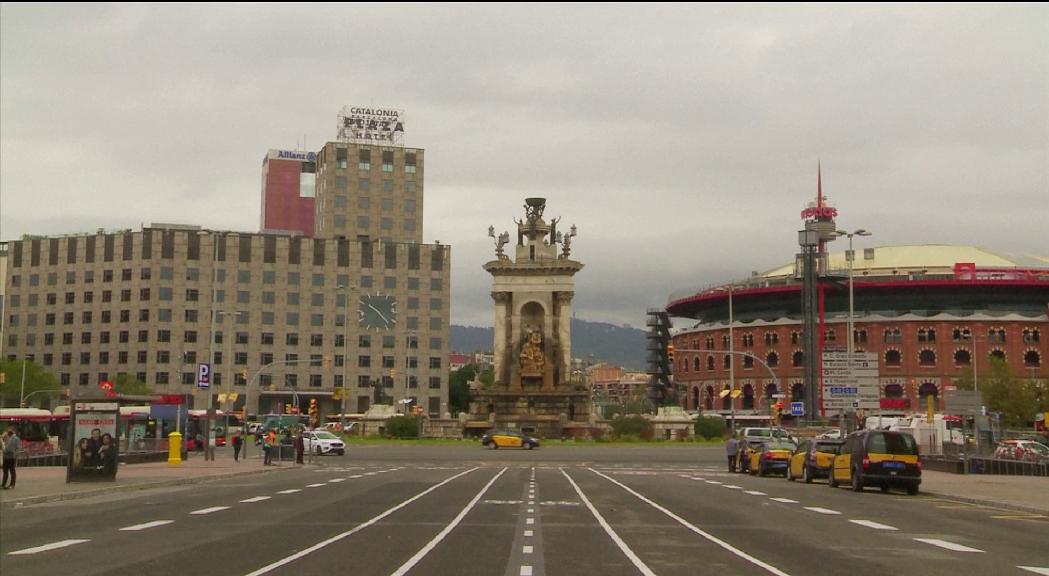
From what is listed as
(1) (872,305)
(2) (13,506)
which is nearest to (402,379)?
(1) (872,305)

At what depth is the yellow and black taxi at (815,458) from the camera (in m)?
38.3

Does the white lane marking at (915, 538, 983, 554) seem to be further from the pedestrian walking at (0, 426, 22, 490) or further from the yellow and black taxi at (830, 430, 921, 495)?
the pedestrian walking at (0, 426, 22, 490)

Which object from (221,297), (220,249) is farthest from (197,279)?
(220,249)

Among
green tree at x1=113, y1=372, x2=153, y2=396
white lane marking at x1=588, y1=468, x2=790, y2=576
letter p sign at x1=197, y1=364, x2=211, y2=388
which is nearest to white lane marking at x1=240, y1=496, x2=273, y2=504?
white lane marking at x1=588, y1=468, x2=790, y2=576

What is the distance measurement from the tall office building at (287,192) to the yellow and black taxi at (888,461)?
511 feet

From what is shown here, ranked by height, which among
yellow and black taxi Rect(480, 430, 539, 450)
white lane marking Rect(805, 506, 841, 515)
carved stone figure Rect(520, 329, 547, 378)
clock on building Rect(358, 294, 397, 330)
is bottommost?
yellow and black taxi Rect(480, 430, 539, 450)

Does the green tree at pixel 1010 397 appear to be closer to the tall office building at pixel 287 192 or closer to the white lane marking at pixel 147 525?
the white lane marking at pixel 147 525

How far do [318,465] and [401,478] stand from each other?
14094 mm

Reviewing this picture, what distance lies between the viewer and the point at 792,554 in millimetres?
16922

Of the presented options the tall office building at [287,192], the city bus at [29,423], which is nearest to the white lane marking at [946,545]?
the city bus at [29,423]

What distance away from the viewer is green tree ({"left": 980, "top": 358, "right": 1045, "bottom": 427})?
93.6 metres

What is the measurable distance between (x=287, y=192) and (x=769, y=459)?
15062 cm

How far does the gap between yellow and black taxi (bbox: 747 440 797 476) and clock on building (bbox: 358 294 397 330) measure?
86802 millimetres

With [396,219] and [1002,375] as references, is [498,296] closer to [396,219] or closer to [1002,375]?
[1002,375]
